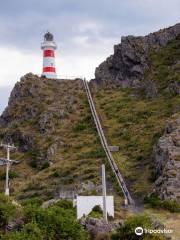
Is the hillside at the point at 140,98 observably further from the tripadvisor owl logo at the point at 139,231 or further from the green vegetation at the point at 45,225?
the green vegetation at the point at 45,225

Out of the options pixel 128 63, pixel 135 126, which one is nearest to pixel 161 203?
pixel 135 126

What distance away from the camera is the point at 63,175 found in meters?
60.7

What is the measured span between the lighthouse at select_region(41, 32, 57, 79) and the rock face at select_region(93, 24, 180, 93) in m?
8.45

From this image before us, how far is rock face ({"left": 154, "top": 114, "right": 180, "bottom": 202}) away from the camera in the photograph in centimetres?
4927

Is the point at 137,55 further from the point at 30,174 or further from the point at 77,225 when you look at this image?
the point at 77,225

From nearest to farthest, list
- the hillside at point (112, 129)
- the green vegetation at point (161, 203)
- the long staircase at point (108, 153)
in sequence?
the green vegetation at point (161, 203)
the long staircase at point (108, 153)
the hillside at point (112, 129)

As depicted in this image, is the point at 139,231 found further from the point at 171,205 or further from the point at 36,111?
the point at 36,111

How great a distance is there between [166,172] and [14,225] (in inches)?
855

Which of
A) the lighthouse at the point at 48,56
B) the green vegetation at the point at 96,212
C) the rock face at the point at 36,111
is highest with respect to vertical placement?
the lighthouse at the point at 48,56

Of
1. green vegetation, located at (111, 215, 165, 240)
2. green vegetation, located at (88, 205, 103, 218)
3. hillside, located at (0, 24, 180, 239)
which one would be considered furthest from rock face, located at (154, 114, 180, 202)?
green vegetation, located at (111, 215, 165, 240)

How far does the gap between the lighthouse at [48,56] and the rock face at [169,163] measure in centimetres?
4428

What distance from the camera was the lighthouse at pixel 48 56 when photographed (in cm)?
10388

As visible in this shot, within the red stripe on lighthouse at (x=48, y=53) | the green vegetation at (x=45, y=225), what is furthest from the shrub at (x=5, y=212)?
the red stripe on lighthouse at (x=48, y=53)

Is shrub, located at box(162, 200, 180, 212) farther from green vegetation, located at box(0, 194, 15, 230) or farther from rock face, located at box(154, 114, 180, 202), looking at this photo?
green vegetation, located at box(0, 194, 15, 230)
